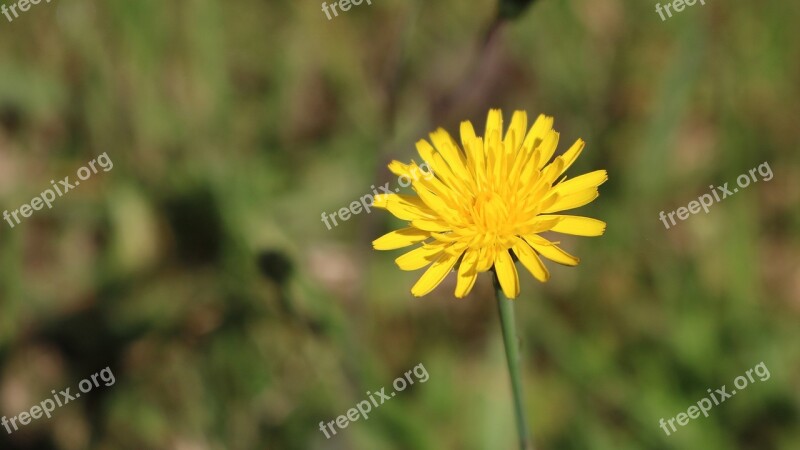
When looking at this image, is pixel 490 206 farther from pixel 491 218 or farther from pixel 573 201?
pixel 573 201

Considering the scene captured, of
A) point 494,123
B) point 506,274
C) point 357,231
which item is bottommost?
point 506,274

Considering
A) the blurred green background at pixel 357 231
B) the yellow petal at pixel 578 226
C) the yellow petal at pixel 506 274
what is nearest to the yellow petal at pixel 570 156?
the yellow petal at pixel 578 226

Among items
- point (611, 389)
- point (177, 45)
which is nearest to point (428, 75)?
point (177, 45)

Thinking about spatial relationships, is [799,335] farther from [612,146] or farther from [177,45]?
[177,45]

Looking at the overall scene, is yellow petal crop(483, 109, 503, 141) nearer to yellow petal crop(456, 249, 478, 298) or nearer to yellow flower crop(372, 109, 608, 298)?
yellow flower crop(372, 109, 608, 298)

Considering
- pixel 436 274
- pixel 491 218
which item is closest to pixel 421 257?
pixel 436 274

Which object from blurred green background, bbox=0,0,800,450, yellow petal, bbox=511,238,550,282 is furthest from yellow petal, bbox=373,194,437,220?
blurred green background, bbox=0,0,800,450
